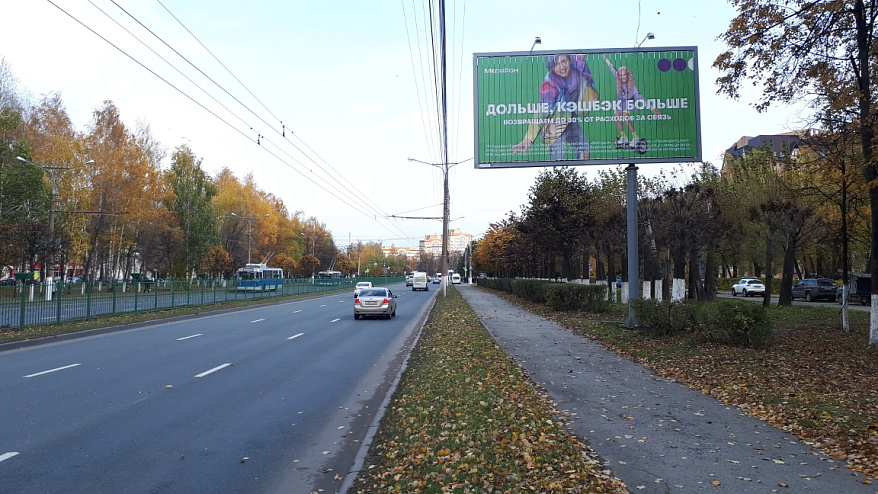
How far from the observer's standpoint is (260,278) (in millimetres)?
50562

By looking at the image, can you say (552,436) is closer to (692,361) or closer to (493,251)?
(692,361)

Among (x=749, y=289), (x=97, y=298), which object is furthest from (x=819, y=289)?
(x=97, y=298)

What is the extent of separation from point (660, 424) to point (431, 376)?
169 inches

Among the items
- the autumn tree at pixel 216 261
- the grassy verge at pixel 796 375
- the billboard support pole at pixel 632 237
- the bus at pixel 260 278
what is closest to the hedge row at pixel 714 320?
the grassy verge at pixel 796 375

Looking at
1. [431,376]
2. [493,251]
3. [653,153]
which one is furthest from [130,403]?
[493,251]

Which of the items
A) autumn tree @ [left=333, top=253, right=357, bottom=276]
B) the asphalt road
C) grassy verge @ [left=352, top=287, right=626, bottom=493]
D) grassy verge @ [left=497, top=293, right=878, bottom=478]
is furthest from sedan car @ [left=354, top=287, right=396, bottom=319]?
autumn tree @ [left=333, top=253, right=357, bottom=276]

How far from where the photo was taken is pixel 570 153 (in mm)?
17391

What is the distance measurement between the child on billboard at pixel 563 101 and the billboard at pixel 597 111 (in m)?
0.03

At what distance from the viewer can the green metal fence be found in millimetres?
19578

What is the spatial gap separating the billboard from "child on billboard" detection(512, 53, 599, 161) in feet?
0.10

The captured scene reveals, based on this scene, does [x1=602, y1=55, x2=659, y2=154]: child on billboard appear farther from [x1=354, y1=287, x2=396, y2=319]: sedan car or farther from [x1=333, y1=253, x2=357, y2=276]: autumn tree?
[x1=333, y1=253, x2=357, y2=276]: autumn tree

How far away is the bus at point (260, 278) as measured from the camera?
4528 cm

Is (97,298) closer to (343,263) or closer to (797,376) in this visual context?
(797,376)

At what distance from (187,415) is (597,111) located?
45.4 feet
